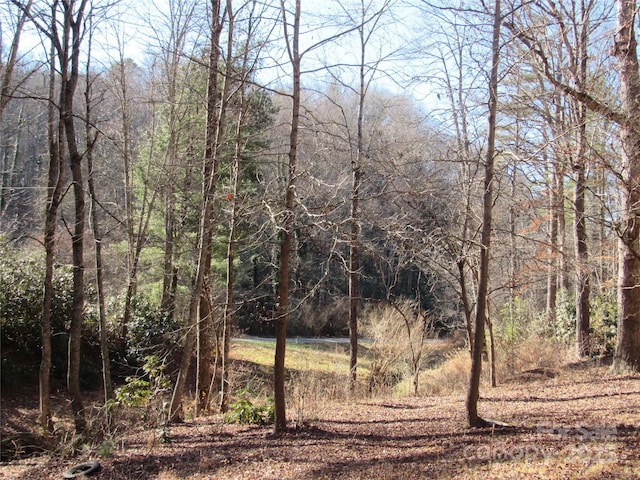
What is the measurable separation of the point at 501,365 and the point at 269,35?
8.44 metres

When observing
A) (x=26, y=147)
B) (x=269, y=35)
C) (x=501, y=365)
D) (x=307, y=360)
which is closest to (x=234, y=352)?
(x=307, y=360)

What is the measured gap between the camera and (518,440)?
4.49m

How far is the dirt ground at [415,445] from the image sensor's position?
400 cm

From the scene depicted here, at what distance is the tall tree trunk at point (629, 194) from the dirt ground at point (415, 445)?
0.61m

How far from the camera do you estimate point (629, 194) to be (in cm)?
680

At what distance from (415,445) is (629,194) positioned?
477 centimetres

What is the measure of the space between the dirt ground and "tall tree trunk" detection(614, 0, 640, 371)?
609 millimetres

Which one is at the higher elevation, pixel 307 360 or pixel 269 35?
pixel 269 35

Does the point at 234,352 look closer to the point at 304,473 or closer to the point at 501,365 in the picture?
the point at 501,365

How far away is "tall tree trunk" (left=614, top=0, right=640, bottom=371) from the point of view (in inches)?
259

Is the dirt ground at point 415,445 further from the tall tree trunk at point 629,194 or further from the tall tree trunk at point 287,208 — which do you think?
the tall tree trunk at point 287,208

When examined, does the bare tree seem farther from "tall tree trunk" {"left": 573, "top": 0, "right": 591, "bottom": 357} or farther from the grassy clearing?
the grassy clearing

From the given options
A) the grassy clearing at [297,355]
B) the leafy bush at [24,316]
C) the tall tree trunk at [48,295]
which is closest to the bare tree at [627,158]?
the tall tree trunk at [48,295]

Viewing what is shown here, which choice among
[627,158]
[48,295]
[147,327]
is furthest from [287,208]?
[147,327]
